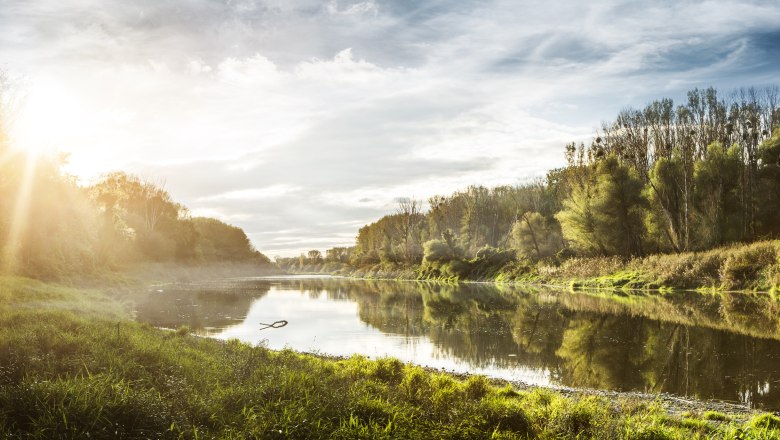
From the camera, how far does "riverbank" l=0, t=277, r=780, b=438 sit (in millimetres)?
7168

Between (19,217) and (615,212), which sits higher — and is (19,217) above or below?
below

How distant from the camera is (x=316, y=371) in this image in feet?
37.1

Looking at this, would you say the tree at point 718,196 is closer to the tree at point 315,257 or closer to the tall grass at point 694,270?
the tall grass at point 694,270

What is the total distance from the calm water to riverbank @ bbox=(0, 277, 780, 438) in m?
3.28

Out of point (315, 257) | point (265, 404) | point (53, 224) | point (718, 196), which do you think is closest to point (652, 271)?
point (718, 196)

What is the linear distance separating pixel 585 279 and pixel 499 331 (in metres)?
32.7

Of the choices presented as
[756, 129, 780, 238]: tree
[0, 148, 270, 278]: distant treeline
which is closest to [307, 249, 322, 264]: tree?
[0, 148, 270, 278]: distant treeline

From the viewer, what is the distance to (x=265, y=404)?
8.48 m

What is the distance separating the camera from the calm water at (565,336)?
14.9m

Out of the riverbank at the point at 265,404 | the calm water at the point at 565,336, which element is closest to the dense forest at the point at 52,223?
the calm water at the point at 565,336

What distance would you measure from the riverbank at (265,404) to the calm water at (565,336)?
3.28 m

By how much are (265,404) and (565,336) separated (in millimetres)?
17362

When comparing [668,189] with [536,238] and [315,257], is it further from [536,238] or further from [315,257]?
[315,257]

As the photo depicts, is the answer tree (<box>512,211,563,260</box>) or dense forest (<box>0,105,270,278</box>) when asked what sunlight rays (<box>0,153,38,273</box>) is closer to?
dense forest (<box>0,105,270,278</box>)
